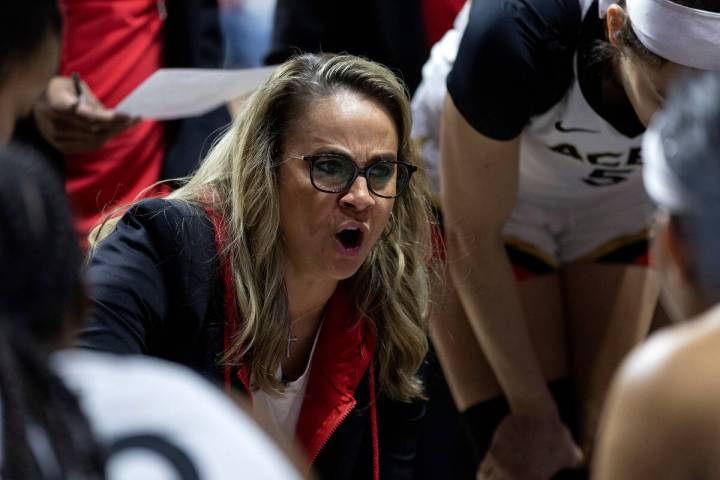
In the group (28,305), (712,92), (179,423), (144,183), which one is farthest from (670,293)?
(144,183)

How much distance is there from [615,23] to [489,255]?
653 mm

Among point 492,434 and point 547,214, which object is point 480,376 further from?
point 547,214

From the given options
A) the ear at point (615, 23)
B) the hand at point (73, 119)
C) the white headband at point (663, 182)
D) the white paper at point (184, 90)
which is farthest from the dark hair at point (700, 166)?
the hand at point (73, 119)

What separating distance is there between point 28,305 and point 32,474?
6.8 inches

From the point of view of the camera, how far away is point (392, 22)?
3553 millimetres

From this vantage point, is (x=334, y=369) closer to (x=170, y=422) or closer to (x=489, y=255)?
(x=489, y=255)

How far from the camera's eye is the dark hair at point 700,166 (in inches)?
57.4

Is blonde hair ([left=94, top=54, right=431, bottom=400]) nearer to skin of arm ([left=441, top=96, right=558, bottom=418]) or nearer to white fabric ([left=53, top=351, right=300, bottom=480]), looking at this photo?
skin of arm ([left=441, top=96, right=558, bottom=418])

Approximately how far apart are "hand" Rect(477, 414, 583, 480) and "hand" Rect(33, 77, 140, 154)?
46.0 inches

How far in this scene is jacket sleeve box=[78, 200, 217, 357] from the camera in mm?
2416

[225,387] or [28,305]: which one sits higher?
[28,305]

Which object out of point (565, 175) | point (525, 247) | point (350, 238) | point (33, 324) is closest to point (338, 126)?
point (350, 238)

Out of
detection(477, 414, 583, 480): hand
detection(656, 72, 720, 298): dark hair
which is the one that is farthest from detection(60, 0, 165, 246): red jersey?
detection(656, 72, 720, 298): dark hair

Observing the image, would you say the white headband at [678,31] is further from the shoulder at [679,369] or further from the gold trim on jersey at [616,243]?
the shoulder at [679,369]
